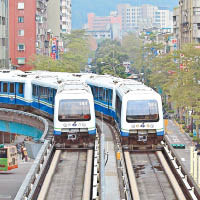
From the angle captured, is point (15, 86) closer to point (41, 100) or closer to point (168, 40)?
point (41, 100)

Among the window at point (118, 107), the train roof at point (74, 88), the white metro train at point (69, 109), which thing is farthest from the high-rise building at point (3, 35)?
the window at point (118, 107)

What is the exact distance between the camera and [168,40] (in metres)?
150

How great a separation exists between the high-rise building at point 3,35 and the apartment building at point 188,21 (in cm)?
3351

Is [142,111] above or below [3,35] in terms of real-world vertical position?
below

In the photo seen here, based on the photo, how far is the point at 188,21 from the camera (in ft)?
390

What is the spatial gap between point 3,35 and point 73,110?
2533 inches

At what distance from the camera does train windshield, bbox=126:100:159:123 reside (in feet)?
117

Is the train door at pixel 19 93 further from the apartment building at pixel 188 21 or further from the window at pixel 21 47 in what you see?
the window at pixel 21 47

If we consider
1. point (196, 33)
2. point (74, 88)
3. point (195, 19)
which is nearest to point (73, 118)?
point (74, 88)

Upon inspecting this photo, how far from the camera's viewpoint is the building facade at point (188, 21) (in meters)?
114

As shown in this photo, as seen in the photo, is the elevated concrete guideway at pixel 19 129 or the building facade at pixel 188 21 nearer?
the elevated concrete guideway at pixel 19 129

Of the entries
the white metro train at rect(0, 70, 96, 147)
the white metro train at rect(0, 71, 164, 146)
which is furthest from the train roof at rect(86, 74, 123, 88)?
the white metro train at rect(0, 71, 164, 146)

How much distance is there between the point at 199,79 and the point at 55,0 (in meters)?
99.8

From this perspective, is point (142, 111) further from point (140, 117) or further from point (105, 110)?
point (105, 110)
